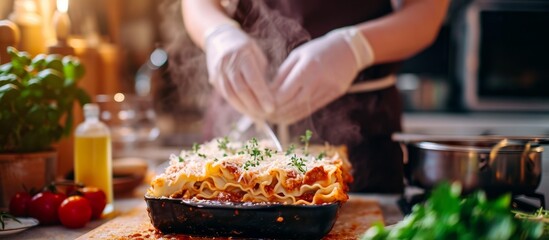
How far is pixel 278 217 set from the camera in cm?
123

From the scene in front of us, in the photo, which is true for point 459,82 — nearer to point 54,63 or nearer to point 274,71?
point 274,71

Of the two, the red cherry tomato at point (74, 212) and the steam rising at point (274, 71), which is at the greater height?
the steam rising at point (274, 71)

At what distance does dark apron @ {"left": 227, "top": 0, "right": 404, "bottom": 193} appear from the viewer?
2035 millimetres

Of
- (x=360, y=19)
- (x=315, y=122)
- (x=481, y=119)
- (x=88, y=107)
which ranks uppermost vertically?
(x=360, y=19)

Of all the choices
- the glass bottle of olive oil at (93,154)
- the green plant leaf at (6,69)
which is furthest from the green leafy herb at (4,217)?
the green plant leaf at (6,69)

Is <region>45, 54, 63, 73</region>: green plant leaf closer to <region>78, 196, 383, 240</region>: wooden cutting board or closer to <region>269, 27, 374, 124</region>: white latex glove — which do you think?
<region>78, 196, 383, 240</region>: wooden cutting board

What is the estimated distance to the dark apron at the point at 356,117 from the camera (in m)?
2.04

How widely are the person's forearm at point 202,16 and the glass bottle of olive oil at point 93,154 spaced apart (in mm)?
498

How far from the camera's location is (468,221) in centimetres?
81

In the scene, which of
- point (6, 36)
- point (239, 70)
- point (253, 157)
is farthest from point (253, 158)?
point (6, 36)

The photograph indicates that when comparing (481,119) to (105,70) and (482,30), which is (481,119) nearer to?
(482,30)

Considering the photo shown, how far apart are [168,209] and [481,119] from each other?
10.2ft

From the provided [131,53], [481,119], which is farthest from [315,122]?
[131,53]

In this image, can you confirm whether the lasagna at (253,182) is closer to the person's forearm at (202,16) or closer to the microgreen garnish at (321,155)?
the microgreen garnish at (321,155)
